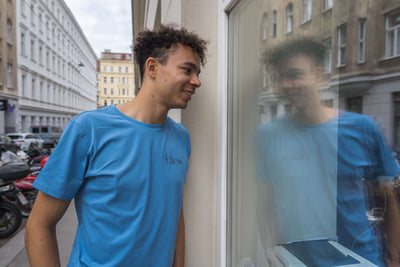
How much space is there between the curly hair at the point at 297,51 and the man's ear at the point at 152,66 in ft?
1.80

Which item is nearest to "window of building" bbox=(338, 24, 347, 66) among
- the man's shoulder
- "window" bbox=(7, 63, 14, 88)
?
the man's shoulder

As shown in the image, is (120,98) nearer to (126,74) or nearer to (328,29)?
(126,74)

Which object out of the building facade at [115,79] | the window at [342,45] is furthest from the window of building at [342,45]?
the building facade at [115,79]

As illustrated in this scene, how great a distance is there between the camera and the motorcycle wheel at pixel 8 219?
4.73 metres

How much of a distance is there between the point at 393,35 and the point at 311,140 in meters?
0.53

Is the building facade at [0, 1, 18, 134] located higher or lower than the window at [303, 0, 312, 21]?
higher

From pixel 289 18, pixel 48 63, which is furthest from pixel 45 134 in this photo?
pixel 289 18

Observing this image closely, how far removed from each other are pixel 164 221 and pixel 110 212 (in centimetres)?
24

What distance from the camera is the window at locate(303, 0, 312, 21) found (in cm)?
106

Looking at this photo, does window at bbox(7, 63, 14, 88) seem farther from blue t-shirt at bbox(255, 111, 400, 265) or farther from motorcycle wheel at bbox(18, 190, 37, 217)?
blue t-shirt at bbox(255, 111, 400, 265)

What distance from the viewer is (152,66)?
1.39 metres

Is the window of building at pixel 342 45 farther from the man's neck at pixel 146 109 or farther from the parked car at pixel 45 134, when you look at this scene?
the parked car at pixel 45 134

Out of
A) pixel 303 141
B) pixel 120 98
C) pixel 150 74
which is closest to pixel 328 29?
pixel 303 141

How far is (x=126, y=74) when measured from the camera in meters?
83.6
